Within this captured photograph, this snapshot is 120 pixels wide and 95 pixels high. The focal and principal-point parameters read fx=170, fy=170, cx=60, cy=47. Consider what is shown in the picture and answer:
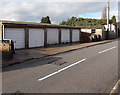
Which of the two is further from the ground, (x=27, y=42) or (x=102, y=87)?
(x=27, y=42)

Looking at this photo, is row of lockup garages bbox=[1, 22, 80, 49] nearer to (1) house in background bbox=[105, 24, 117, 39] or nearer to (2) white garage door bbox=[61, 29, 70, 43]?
(2) white garage door bbox=[61, 29, 70, 43]

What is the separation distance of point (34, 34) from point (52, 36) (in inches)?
159

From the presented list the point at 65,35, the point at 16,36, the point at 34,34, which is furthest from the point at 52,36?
the point at 16,36

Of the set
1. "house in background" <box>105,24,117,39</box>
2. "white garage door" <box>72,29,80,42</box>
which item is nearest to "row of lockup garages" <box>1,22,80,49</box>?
"white garage door" <box>72,29,80,42</box>

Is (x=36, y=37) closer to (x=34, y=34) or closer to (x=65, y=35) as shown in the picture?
(x=34, y=34)

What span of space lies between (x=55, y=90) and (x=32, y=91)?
78cm

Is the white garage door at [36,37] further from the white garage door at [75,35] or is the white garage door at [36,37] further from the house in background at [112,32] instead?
the house in background at [112,32]

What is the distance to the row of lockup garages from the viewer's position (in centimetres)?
1714

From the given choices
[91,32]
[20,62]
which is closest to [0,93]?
[20,62]

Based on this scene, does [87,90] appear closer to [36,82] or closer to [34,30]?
[36,82]

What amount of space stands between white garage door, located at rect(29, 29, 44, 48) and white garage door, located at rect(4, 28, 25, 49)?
3.98ft

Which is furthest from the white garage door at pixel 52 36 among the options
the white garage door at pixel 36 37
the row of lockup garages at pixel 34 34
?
the white garage door at pixel 36 37

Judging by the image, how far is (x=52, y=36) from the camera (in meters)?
23.6

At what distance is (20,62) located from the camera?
11.3m
